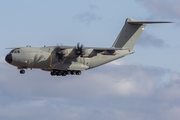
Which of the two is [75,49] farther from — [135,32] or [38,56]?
[135,32]

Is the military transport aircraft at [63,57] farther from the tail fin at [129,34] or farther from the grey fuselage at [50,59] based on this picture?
the tail fin at [129,34]

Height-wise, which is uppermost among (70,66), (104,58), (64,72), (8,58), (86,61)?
(8,58)

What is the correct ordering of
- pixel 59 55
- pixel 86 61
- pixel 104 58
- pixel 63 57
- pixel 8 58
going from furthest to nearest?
pixel 104 58 < pixel 86 61 < pixel 63 57 < pixel 59 55 < pixel 8 58

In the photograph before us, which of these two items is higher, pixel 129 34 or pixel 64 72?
pixel 129 34

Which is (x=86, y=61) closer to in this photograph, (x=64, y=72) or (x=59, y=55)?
(x=64, y=72)

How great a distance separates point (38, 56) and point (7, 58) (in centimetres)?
260

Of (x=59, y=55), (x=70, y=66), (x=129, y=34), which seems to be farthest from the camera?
(x=129, y=34)

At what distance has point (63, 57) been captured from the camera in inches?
2350

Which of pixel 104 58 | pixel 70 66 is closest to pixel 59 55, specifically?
pixel 70 66

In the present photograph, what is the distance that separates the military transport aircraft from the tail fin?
547mm

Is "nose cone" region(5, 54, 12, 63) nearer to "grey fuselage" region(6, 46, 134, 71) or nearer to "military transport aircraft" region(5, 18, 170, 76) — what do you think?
"military transport aircraft" region(5, 18, 170, 76)

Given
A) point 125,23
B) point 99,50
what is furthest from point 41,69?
point 125,23

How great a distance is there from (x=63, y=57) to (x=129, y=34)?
7.85 meters

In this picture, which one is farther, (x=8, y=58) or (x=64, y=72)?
(x=64, y=72)
